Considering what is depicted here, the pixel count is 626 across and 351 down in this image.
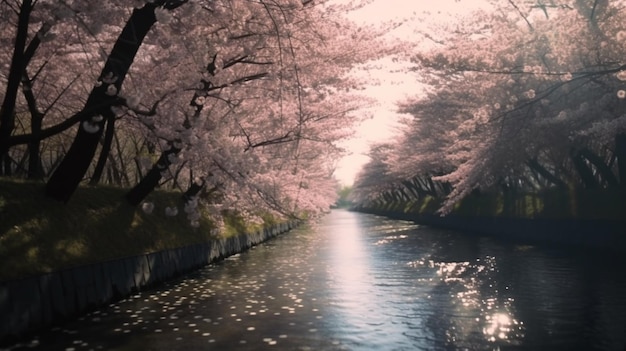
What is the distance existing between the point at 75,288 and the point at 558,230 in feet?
76.2

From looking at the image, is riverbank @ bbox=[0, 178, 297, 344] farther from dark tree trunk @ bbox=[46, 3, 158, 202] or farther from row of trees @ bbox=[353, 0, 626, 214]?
row of trees @ bbox=[353, 0, 626, 214]

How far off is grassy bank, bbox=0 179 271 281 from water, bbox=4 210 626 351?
1.42 meters

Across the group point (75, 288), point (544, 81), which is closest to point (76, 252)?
point (75, 288)

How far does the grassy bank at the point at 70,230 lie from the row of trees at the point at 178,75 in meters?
0.68

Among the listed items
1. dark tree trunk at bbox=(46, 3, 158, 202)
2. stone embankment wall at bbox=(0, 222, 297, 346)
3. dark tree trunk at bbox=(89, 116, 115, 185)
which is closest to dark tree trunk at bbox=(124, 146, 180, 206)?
dark tree trunk at bbox=(89, 116, 115, 185)

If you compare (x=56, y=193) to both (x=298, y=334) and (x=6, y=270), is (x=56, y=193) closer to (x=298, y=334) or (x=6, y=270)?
(x=6, y=270)

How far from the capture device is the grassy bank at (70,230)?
12.1m

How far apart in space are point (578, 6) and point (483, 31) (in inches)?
343

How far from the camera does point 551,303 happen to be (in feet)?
42.0

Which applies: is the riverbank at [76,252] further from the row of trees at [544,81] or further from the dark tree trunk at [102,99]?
the row of trees at [544,81]

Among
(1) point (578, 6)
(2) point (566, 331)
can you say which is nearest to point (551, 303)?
(2) point (566, 331)

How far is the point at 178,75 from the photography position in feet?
60.7

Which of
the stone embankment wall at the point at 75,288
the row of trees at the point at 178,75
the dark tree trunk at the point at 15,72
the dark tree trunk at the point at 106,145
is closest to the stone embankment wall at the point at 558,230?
the row of trees at the point at 178,75

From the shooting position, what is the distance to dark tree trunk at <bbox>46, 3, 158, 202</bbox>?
12.7m
